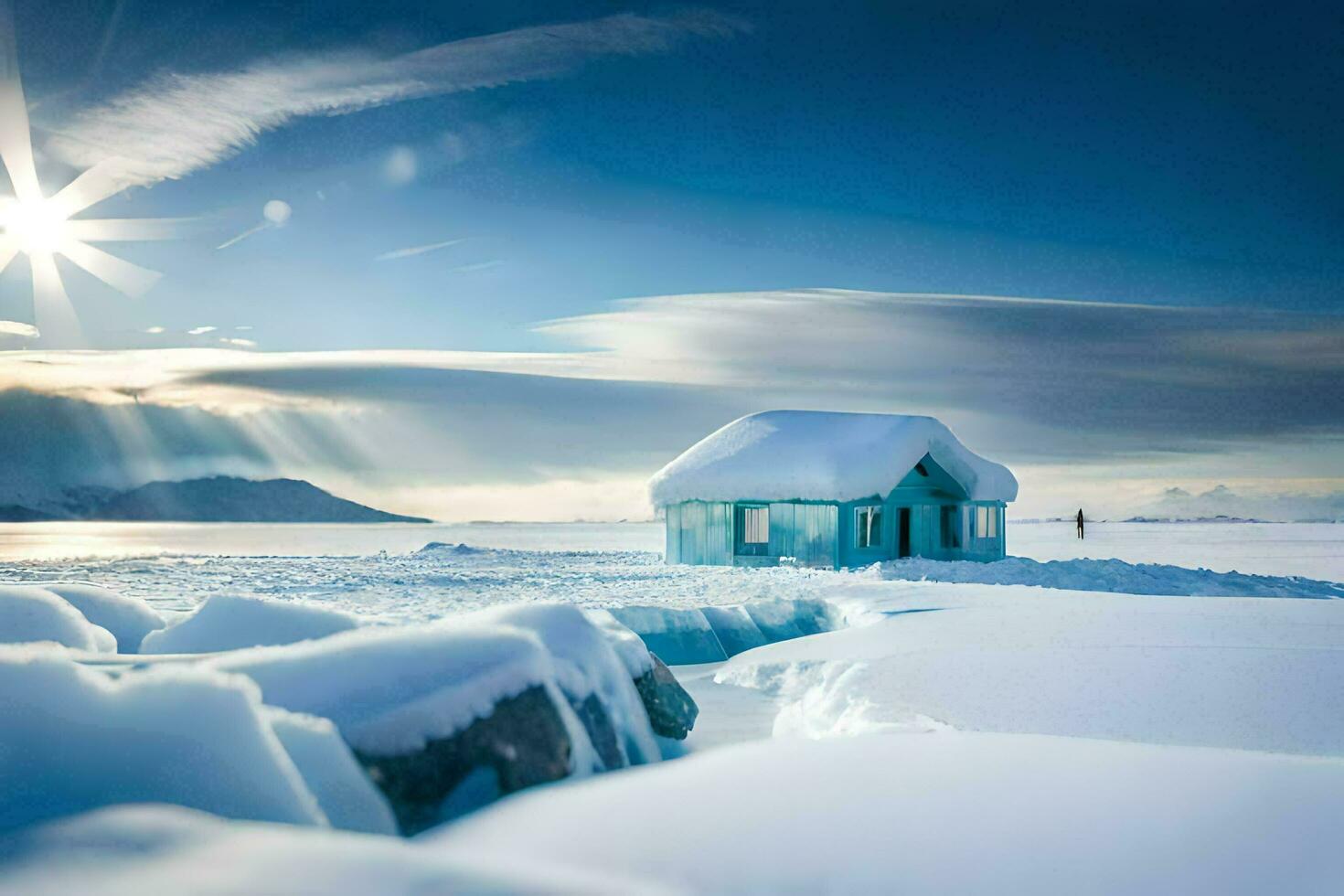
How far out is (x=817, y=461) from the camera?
23469 mm

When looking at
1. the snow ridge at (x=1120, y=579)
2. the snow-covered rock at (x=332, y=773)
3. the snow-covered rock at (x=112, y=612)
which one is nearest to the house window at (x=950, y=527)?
the snow ridge at (x=1120, y=579)

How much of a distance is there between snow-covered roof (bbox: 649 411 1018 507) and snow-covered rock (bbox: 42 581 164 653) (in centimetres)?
1753

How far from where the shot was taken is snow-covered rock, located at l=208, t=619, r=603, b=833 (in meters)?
3.97

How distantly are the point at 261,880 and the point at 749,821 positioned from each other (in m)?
1.71

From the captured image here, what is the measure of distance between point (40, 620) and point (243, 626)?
107 cm

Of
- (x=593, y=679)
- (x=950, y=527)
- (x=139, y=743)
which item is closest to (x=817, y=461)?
(x=950, y=527)

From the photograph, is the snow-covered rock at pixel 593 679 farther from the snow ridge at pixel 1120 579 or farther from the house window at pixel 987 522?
the house window at pixel 987 522

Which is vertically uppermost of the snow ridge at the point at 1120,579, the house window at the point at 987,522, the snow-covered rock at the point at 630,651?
the house window at the point at 987,522

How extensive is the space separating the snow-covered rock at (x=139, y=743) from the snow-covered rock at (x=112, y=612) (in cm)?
326

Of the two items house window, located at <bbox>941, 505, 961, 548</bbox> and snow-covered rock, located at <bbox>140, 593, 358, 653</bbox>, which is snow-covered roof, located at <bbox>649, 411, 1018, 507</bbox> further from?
snow-covered rock, located at <bbox>140, 593, 358, 653</bbox>

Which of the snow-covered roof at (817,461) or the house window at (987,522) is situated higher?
the snow-covered roof at (817,461)

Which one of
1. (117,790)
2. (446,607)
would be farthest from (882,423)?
(117,790)

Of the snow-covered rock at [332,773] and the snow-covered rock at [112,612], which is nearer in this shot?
the snow-covered rock at [332,773]

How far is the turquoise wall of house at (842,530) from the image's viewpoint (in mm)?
23422
